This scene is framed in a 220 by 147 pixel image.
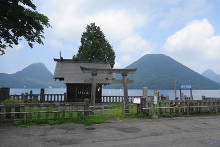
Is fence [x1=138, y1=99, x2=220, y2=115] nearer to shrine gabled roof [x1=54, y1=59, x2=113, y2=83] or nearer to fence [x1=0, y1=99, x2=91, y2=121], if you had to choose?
fence [x1=0, y1=99, x2=91, y2=121]

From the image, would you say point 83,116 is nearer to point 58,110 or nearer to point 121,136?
point 58,110

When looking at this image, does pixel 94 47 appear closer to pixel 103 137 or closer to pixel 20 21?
pixel 20 21

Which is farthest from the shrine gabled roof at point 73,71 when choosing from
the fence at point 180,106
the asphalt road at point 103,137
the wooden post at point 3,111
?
the asphalt road at point 103,137

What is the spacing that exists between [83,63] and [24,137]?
19.6 m

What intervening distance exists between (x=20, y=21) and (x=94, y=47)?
20720mm

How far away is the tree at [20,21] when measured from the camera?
13945mm

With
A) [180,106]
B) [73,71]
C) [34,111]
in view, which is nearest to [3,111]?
[34,111]

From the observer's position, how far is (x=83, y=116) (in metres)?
13.1

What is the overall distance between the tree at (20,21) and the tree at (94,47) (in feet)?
61.3

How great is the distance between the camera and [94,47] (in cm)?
3509

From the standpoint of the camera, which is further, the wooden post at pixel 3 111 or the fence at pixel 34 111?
the fence at pixel 34 111

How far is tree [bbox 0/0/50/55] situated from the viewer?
45.8ft

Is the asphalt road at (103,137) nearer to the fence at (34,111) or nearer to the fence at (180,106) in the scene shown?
the fence at (34,111)

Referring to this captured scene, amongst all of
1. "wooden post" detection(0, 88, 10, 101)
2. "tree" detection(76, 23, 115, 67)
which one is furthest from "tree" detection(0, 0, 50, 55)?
"tree" detection(76, 23, 115, 67)
